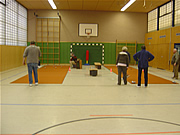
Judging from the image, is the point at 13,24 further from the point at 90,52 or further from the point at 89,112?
the point at 89,112

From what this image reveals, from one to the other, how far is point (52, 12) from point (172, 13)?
33.4ft

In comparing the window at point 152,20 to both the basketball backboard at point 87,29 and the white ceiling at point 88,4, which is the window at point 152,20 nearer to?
the white ceiling at point 88,4

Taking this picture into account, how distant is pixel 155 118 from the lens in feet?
13.6

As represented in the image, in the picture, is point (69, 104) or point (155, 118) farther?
point (69, 104)

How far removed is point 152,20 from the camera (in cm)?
1761

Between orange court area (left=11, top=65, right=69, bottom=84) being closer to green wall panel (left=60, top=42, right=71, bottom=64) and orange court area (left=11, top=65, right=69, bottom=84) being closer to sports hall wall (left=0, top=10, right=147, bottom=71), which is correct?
green wall panel (left=60, top=42, right=71, bottom=64)


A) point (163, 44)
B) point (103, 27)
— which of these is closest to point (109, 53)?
point (103, 27)

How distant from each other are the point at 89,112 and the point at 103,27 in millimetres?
14910

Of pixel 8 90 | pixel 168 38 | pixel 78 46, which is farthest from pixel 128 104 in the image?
pixel 78 46

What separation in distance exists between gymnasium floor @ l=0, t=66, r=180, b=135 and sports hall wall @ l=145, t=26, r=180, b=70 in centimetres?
743

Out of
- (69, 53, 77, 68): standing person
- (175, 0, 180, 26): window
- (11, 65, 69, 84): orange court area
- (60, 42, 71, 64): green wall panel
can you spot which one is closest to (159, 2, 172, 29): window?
(175, 0, 180, 26): window

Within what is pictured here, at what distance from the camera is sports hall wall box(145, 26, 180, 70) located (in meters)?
13.4

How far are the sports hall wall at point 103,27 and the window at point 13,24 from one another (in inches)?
45.4

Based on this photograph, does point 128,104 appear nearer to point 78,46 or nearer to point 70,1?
point 70,1
